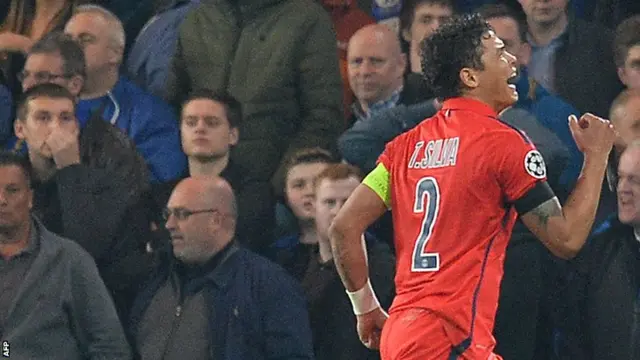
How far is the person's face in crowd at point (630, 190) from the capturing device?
7.62m

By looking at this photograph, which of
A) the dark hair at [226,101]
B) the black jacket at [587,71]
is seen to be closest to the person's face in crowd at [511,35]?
the black jacket at [587,71]

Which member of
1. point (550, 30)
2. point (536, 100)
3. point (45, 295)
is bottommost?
point (45, 295)

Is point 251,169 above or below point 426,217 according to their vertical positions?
below

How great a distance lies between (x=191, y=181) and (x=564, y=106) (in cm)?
183

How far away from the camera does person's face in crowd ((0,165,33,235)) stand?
782 cm

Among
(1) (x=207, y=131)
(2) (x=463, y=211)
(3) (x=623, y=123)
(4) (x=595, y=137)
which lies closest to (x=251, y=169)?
(1) (x=207, y=131)

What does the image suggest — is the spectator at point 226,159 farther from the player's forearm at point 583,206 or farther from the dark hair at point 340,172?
the player's forearm at point 583,206

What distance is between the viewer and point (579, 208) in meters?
5.81

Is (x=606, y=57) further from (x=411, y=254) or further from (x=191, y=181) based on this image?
(x=411, y=254)

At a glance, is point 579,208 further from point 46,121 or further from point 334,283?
point 46,121

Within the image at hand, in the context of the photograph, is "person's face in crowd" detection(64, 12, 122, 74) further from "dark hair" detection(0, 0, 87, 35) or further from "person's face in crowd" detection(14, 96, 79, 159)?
"person's face in crowd" detection(14, 96, 79, 159)

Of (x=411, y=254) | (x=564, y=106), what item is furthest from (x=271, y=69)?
(x=411, y=254)

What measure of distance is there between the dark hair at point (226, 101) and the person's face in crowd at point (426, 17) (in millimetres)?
1064

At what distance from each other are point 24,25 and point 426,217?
437cm
